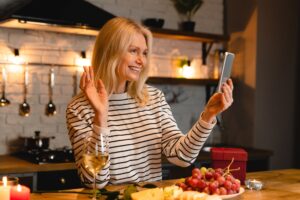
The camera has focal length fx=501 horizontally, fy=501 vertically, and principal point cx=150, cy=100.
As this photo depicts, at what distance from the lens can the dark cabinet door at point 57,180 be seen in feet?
10.1

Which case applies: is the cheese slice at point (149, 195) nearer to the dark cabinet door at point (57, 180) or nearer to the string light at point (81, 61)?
the dark cabinet door at point (57, 180)

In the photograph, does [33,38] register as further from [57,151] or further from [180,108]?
[180,108]

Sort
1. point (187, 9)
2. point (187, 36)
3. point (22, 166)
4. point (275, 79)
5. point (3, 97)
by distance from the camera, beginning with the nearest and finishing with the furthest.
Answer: point (22, 166), point (3, 97), point (187, 36), point (187, 9), point (275, 79)

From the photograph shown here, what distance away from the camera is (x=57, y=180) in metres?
3.15

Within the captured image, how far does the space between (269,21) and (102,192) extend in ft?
10.8

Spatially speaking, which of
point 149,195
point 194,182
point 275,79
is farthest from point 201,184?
point 275,79

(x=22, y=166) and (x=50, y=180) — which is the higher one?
(x=22, y=166)

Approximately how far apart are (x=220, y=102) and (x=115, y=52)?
54cm

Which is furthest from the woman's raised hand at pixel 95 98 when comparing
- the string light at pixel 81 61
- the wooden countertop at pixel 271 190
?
the string light at pixel 81 61

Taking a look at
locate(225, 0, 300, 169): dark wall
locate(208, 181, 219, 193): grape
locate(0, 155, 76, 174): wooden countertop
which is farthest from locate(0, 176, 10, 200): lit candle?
locate(225, 0, 300, 169): dark wall

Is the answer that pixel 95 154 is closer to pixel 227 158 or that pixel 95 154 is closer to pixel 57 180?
pixel 227 158

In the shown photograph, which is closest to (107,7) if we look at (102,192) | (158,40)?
(158,40)

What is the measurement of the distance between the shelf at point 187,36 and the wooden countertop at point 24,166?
1.38 m

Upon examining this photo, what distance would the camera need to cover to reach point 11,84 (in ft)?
11.8
